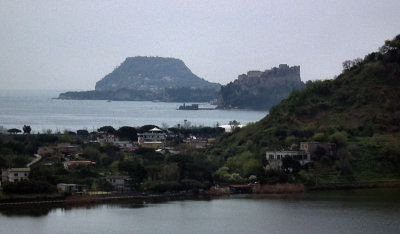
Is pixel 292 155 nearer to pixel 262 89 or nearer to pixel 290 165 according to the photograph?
pixel 290 165

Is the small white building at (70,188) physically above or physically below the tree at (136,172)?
below

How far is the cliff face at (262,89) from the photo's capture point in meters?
171

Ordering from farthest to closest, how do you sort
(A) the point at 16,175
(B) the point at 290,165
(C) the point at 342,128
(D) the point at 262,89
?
(D) the point at 262,89 < (C) the point at 342,128 < (B) the point at 290,165 < (A) the point at 16,175

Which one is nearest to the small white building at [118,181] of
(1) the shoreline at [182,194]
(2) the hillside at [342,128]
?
(1) the shoreline at [182,194]

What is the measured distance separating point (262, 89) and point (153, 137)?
364ft

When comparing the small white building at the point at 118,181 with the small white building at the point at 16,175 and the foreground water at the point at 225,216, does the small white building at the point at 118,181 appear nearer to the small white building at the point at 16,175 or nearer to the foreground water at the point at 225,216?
the foreground water at the point at 225,216

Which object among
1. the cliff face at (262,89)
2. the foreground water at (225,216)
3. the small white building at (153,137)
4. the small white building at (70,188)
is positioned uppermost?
the cliff face at (262,89)

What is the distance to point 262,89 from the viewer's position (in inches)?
6796

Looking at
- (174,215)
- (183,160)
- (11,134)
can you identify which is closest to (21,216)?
(174,215)

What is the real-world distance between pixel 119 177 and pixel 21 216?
8787 mm

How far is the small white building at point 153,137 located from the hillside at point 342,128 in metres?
8.35

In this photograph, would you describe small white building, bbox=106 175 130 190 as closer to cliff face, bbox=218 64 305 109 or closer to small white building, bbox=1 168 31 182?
small white building, bbox=1 168 31 182

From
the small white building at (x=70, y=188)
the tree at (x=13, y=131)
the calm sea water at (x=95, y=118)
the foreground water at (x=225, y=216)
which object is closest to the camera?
the foreground water at (x=225, y=216)

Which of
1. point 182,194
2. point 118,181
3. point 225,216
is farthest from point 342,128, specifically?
point 225,216
